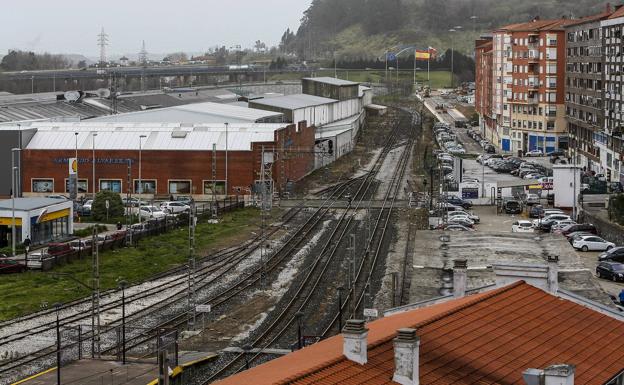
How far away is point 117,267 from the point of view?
30.4m

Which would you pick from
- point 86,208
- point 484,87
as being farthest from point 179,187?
point 484,87

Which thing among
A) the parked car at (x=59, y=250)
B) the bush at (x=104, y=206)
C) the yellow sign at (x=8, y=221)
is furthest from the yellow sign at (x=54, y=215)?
the bush at (x=104, y=206)

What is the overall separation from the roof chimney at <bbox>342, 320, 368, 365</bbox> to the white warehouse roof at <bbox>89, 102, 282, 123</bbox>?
45.8 m

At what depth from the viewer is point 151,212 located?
4138cm

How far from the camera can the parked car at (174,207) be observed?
1661 inches

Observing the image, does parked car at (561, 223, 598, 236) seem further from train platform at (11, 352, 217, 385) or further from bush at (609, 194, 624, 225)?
train platform at (11, 352, 217, 385)

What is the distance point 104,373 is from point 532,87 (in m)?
55.5

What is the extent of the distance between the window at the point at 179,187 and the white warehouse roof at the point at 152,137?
1.37 meters

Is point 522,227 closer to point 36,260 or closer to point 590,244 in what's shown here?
point 590,244

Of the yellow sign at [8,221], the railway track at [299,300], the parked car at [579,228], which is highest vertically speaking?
the yellow sign at [8,221]

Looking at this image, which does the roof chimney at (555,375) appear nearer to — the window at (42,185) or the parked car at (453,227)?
the parked car at (453,227)

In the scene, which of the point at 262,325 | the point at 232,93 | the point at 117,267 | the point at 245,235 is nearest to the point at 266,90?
the point at 232,93

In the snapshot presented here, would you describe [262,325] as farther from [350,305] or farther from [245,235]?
[245,235]

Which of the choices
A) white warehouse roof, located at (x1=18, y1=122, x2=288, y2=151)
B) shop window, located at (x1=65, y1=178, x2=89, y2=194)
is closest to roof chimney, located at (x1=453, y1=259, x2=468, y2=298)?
white warehouse roof, located at (x1=18, y1=122, x2=288, y2=151)
